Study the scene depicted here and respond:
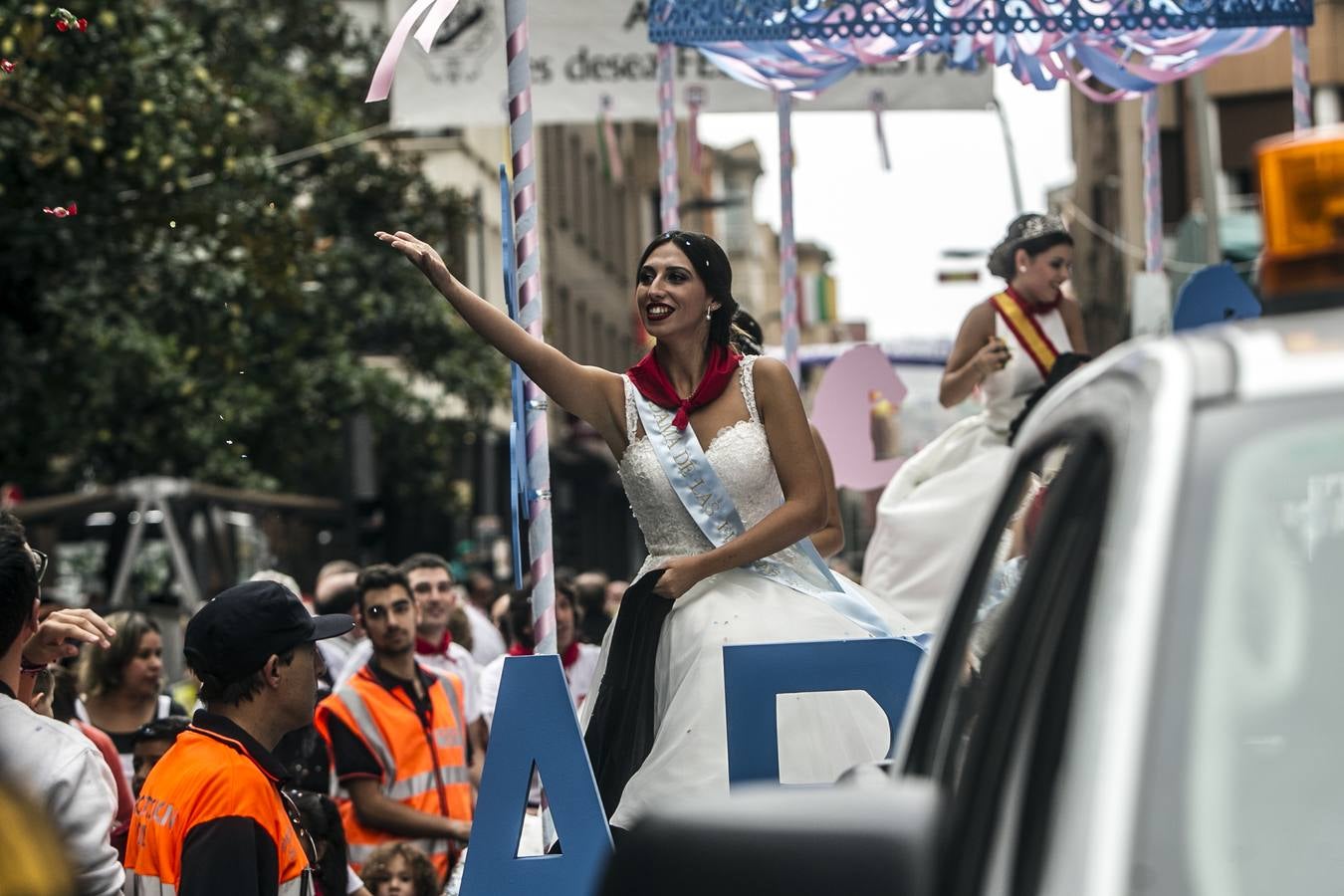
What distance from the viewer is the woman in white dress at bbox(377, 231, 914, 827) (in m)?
5.57

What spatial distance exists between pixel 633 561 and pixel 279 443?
2667 cm

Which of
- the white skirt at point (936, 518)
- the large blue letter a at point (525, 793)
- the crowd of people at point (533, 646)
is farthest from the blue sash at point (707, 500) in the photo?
the white skirt at point (936, 518)

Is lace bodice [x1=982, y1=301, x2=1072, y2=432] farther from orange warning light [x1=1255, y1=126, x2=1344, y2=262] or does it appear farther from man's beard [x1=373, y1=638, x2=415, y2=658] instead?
orange warning light [x1=1255, y1=126, x2=1344, y2=262]

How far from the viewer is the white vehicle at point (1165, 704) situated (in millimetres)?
1908

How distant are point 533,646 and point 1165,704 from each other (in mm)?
4849

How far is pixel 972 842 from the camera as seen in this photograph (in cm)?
220

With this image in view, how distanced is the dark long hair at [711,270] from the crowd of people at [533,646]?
0.03 feet

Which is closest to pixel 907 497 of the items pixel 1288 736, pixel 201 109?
pixel 1288 736

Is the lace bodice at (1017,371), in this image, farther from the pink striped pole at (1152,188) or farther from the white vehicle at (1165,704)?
the white vehicle at (1165,704)

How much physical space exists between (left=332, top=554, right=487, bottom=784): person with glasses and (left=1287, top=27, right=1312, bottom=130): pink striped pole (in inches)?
164

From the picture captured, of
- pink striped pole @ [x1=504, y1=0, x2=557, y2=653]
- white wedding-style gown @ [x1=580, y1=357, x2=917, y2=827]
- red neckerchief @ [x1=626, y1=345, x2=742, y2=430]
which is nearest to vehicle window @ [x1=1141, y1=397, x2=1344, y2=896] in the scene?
white wedding-style gown @ [x1=580, y1=357, x2=917, y2=827]

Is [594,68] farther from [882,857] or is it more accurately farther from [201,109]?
[882,857]

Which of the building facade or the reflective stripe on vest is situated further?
the building facade

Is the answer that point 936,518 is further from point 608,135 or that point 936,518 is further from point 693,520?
point 608,135
